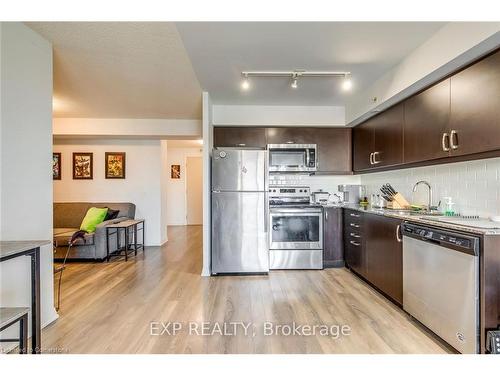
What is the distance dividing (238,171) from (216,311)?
5.81ft

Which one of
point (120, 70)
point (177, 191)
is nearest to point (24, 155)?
point (120, 70)

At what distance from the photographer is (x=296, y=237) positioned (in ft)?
12.7

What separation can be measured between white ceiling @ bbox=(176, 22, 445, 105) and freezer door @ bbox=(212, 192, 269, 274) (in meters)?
1.45

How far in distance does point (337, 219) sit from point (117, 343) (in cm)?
304

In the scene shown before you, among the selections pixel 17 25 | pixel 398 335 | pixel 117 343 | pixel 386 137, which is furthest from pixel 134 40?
pixel 398 335

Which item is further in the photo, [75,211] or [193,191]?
[193,191]

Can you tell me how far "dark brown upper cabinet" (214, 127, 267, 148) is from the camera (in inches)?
164

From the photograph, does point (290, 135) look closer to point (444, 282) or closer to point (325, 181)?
point (325, 181)

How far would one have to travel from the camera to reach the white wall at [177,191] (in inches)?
329

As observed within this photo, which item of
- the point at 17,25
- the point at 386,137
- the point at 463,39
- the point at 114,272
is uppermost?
the point at 17,25

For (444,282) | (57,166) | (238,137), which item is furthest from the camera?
(57,166)

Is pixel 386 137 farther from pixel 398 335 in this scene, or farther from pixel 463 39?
pixel 398 335

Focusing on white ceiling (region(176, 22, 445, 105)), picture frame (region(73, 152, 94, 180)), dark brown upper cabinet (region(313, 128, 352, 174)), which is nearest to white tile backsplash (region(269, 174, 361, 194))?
dark brown upper cabinet (region(313, 128, 352, 174))
